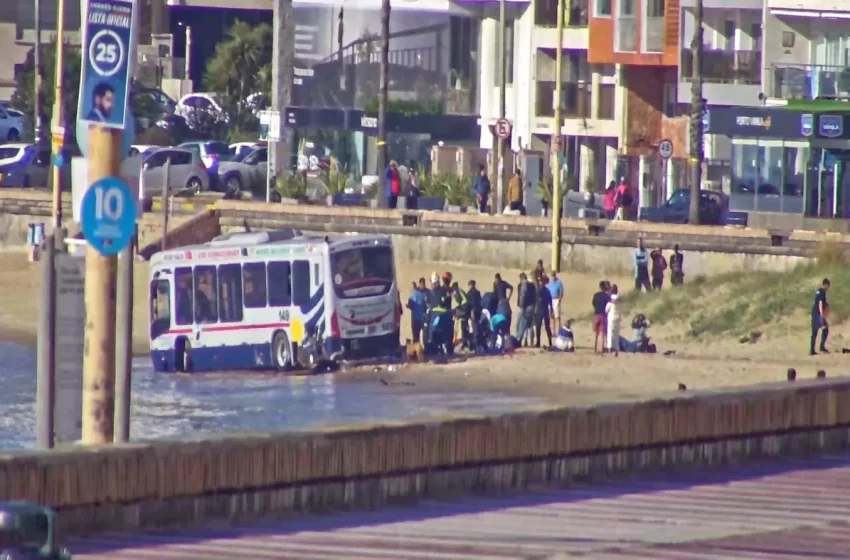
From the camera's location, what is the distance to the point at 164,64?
82.4m

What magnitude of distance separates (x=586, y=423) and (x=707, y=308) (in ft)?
89.2

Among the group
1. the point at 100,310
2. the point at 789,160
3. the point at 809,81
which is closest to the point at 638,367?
the point at 789,160

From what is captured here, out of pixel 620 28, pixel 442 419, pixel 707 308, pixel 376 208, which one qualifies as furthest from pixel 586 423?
pixel 620 28

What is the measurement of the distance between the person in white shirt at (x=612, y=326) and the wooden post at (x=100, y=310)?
24.3 metres

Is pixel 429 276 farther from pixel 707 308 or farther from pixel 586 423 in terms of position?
pixel 586 423

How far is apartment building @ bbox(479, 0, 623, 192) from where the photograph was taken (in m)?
60.2

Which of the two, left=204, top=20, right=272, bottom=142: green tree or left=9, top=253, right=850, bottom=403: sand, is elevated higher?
left=204, top=20, right=272, bottom=142: green tree

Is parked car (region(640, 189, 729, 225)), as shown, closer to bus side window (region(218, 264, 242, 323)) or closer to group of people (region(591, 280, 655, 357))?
group of people (region(591, 280, 655, 357))

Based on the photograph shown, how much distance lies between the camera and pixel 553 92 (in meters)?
61.0

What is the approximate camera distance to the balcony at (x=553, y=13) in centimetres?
6138

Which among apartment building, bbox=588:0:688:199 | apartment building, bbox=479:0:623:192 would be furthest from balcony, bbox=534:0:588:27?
apartment building, bbox=588:0:688:199

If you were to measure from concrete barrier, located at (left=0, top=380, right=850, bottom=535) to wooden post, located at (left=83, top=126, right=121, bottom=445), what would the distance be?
33 cm

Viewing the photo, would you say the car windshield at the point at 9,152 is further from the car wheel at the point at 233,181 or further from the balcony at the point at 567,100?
the balcony at the point at 567,100

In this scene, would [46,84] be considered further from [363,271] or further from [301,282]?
[363,271]
